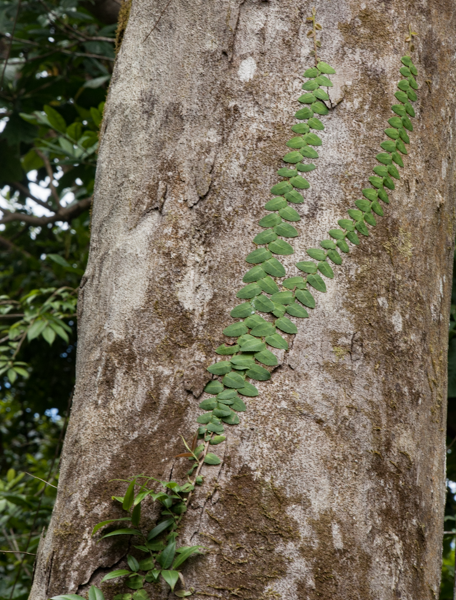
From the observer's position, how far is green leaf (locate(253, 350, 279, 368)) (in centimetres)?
112

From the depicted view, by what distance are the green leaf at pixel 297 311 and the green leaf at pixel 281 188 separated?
0.26 meters

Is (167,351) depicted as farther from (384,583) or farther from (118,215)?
(384,583)

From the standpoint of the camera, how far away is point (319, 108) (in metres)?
1.28

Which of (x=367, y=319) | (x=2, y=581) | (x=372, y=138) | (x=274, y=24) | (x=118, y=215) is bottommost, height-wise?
(x=2, y=581)

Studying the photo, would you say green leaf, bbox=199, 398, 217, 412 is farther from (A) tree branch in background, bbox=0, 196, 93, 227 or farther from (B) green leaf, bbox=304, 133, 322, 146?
(A) tree branch in background, bbox=0, 196, 93, 227

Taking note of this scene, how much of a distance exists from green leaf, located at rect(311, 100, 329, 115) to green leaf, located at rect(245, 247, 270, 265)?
36 centimetres

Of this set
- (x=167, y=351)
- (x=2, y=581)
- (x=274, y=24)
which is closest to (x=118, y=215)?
(x=167, y=351)

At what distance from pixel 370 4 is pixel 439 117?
1.08 feet

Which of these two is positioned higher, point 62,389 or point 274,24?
point 274,24

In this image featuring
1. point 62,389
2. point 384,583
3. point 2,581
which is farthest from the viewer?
point 62,389

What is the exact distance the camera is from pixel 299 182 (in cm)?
123

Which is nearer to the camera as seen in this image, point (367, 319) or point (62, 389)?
point (367, 319)

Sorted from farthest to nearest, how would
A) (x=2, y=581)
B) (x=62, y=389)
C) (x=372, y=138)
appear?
(x=62, y=389), (x=2, y=581), (x=372, y=138)

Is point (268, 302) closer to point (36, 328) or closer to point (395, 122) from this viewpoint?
point (395, 122)
